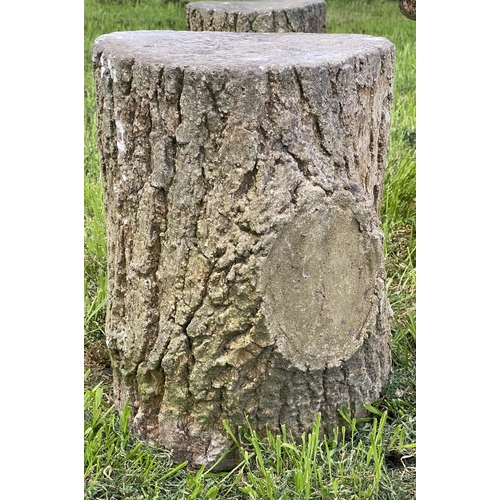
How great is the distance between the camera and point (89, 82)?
5.07 meters

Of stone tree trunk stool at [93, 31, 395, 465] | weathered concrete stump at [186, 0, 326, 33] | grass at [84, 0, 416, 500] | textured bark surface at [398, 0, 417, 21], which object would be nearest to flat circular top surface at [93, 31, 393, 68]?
stone tree trunk stool at [93, 31, 395, 465]

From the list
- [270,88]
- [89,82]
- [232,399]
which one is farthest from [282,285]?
[89,82]

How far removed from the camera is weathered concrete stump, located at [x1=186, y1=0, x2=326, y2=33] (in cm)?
391

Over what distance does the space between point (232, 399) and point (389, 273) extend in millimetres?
1221

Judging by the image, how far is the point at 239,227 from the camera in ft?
6.24

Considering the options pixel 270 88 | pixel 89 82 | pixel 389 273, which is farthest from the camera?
pixel 89 82

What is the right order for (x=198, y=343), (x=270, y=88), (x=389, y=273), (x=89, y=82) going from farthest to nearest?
(x=89, y=82) → (x=389, y=273) → (x=198, y=343) → (x=270, y=88)

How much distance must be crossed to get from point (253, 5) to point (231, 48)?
220 cm

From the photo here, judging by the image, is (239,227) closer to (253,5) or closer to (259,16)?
(259,16)

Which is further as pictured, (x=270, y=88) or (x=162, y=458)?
(x=162, y=458)

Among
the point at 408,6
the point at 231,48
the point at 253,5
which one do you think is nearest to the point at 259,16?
the point at 253,5

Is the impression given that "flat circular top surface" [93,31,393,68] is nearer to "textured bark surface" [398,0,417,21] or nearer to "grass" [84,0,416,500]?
"grass" [84,0,416,500]

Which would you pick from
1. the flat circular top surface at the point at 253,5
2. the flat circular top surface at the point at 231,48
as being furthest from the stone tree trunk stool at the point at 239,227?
the flat circular top surface at the point at 253,5

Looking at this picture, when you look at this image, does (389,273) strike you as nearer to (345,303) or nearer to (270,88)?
(345,303)
